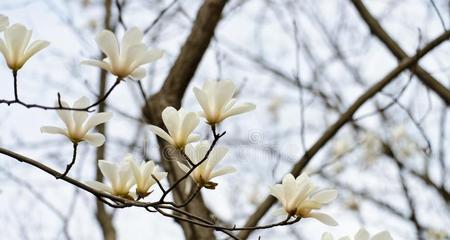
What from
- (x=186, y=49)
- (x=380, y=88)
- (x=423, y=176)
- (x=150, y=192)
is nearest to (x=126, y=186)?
(x=150, y=192)

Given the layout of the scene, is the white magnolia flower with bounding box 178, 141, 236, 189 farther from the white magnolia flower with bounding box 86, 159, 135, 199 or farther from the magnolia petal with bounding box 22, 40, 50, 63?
the magnolia petal with bounding box 22, 40, 50, 63

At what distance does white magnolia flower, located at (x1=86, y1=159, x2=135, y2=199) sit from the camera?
767mm

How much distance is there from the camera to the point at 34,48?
76 cm

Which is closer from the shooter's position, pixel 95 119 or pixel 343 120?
pixel 95 119

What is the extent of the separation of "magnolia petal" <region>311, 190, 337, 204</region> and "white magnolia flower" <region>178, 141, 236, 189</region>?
119 mm

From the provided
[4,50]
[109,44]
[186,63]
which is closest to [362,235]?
[109,44]

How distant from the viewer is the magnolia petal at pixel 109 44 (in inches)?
29.3

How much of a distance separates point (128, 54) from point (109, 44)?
0.09 ft

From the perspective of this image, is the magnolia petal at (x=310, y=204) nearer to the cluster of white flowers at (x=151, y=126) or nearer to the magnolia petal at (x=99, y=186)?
the cluster of white flowers at (x=151, y=126)

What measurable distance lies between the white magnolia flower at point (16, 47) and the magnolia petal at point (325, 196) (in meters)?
0.42

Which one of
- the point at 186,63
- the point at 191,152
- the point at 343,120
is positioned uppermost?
the point at 343,120

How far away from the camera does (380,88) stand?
1.65 m

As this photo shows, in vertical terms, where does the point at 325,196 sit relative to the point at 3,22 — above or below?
above

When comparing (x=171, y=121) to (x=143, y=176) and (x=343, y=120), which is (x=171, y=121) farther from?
(x=343, y=120)
